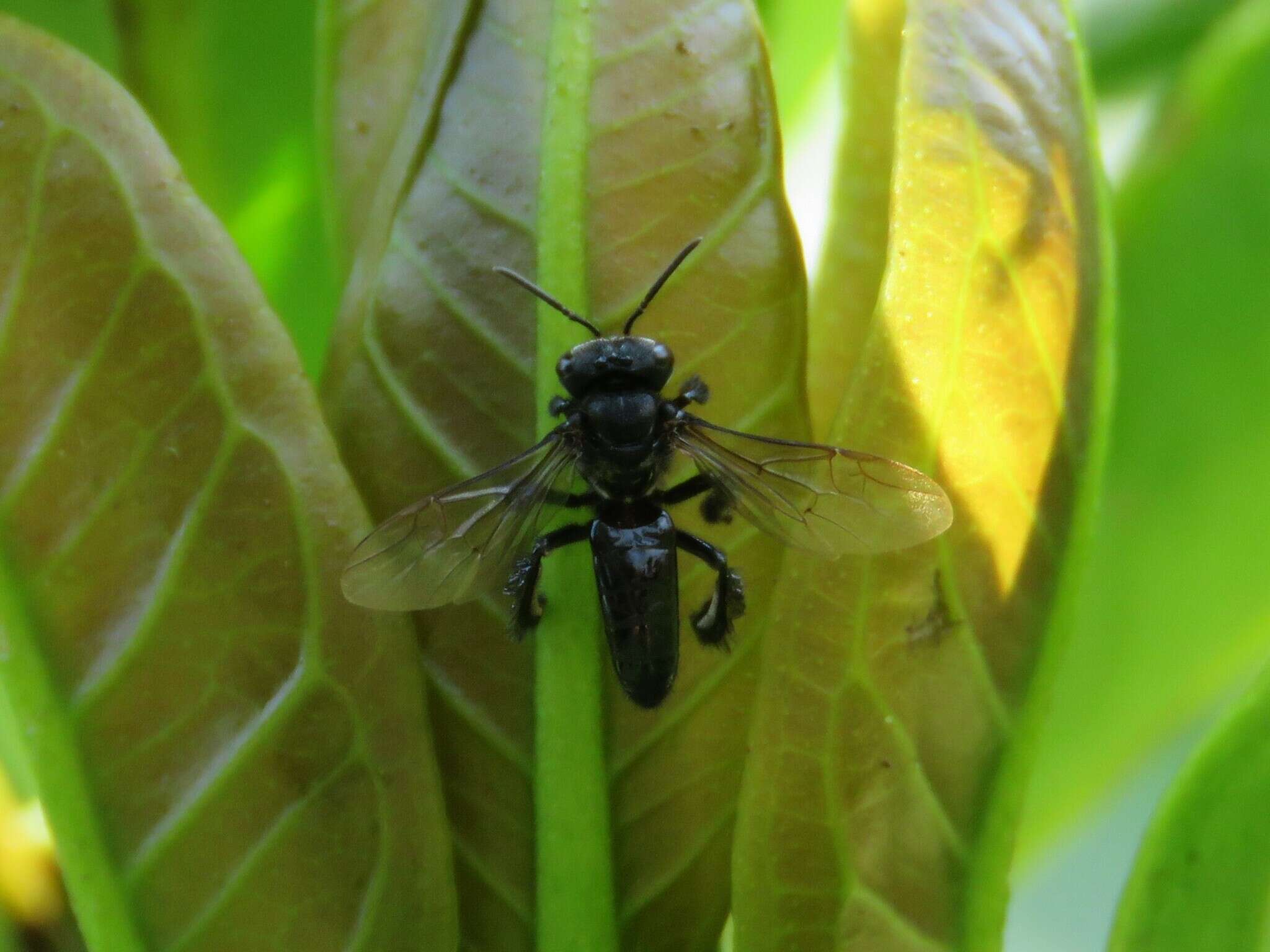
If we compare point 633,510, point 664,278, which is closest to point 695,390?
point 664,278

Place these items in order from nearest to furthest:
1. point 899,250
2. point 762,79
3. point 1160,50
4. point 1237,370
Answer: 1. point 899,250
2. point 762,79
3. point 1237,370
4. point 1160,50

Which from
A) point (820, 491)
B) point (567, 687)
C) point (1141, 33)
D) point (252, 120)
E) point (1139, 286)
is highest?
point (1141, 33)

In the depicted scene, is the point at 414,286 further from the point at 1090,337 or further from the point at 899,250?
the point at 1090,337

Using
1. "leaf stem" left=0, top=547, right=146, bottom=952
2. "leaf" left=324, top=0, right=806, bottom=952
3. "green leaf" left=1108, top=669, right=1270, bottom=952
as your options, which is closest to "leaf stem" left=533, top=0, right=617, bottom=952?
"leaf" left=324, top=0, right=806, bottom=952

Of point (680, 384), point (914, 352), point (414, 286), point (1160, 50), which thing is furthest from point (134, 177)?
point (1160, 50)

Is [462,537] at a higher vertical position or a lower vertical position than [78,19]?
lower

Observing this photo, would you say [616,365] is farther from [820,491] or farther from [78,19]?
[78,19]
